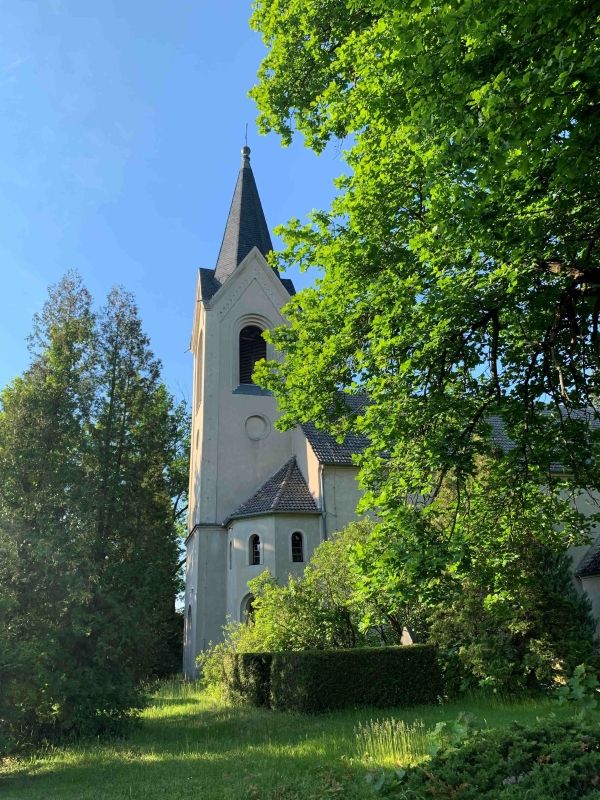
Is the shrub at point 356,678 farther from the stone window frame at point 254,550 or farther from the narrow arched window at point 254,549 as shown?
the narrow arched window at point 254,549

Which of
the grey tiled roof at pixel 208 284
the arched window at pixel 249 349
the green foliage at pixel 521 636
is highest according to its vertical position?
the grey tiled roof at pixel 208 284

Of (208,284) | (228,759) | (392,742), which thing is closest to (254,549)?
(208,284)

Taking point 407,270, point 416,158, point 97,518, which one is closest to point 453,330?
point 407,270

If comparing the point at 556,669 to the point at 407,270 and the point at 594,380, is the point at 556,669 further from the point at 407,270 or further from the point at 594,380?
the point at 407,270

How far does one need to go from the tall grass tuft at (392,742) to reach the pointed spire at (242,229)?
2208 centimetres

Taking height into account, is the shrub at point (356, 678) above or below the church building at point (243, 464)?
below

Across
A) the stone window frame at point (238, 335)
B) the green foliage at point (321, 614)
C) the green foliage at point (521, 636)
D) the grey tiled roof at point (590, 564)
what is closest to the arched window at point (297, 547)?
the green foliage at point (321, 614)

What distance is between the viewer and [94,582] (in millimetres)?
12430

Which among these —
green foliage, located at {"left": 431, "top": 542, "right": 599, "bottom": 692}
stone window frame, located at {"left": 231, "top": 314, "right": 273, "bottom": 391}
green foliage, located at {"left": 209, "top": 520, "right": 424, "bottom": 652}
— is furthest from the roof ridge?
green foliage, located at {"left": 431, "top": 542, "right": 599, "bottom": 692}

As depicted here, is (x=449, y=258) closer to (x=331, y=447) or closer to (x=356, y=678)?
(x=356, y=678)

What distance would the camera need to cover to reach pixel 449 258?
25.4 feet

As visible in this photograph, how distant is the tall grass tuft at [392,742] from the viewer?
8.10 m

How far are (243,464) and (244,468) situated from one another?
6.8 inches

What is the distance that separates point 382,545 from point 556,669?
7103 mm
